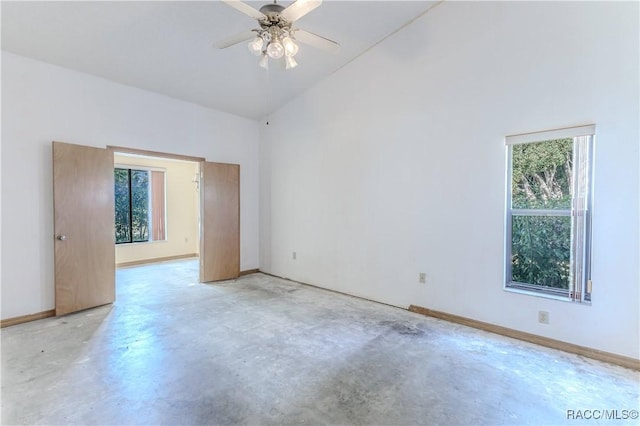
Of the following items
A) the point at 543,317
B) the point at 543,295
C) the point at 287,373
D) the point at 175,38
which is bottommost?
the point at 287,373

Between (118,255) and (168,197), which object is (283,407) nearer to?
(118,255)

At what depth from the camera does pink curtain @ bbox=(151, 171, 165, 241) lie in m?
7.19

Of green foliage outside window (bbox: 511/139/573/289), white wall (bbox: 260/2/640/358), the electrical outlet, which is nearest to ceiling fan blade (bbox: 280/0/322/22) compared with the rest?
white wall (bbox: 260/2/640/358)

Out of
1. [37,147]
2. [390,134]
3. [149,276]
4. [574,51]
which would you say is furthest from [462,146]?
[149,276]

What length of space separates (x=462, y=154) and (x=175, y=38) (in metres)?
3.47

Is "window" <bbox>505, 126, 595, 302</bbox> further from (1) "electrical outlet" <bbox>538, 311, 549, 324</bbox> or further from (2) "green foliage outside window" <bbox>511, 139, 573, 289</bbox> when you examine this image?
(1) "electrical outlet" <bbox>538, 311, 549, 324</bbox>

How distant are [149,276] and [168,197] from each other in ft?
7.80

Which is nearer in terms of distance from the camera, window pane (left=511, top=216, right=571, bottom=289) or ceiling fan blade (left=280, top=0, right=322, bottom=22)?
ceiling fan blade (left=280, top=0, right=322, bottom=22)

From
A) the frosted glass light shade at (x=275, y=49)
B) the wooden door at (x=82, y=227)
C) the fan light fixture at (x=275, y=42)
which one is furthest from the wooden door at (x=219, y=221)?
the frosted glass light shade at (x=275, y=49)

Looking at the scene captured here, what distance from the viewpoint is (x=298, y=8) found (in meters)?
2.14

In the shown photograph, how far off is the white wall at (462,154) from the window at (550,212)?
98 mm

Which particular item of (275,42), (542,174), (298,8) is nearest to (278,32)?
(275,42)

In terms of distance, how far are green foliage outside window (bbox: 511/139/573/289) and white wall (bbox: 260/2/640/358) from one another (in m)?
0.18

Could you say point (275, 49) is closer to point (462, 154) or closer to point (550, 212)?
point (462, 154)
